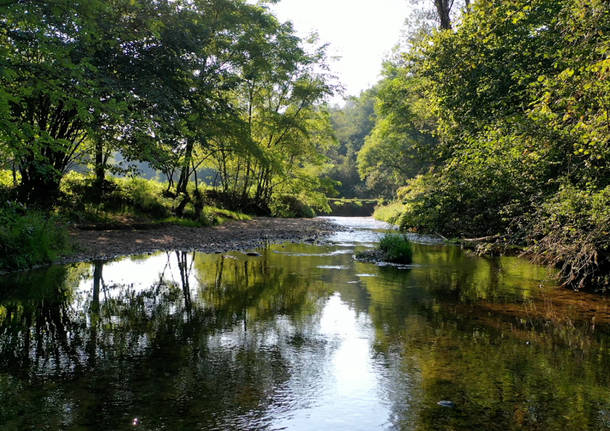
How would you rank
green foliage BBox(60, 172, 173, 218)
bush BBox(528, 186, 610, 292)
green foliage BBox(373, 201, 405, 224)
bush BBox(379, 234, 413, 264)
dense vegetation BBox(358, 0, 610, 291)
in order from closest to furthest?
1. dense vegetation BBox(358, 0, 610, 291)
2. bush BBox(528, 186, 610, 292)
3. bush BBox(379, 234, 413, 264)
4. green foliage BBox(60, 172, 173, 218)
5. green foliage BBox(373, 201, 405, 224)

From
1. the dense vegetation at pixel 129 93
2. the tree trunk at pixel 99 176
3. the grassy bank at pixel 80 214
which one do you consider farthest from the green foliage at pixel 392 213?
the tree trunk at pixel 99 176

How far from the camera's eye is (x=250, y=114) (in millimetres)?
26203

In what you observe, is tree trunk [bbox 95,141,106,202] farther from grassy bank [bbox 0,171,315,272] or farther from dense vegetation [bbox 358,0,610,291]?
dense vegetation [bbox 358,0,610,291]

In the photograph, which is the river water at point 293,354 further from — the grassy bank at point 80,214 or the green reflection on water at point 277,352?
the grassy bank at point 80,214

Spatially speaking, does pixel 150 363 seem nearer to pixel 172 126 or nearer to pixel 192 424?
pixel 192 424

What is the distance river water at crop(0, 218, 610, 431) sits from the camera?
128 inches

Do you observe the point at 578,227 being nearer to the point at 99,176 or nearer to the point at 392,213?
the point at 99,176

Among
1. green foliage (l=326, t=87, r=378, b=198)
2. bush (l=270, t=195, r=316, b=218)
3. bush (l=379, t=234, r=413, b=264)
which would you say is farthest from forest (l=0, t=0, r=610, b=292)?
green foliage (l=326, t=87, r=378, b=198)

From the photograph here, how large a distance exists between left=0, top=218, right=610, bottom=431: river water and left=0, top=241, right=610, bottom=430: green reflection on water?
0.7 inches

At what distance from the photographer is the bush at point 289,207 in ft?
112

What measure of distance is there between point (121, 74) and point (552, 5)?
38.8 ft

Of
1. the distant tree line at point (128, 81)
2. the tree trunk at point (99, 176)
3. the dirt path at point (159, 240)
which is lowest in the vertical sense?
the dirt path at point (159, 240)

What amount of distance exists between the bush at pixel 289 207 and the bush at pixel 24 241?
23.7 meters

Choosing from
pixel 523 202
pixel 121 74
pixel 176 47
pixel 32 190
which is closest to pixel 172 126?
pixel 121 74
